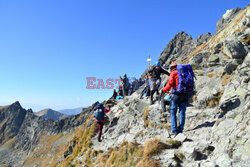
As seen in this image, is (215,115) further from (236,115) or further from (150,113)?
(150,113)

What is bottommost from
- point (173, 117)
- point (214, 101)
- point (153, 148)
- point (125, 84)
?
point (153, 148)

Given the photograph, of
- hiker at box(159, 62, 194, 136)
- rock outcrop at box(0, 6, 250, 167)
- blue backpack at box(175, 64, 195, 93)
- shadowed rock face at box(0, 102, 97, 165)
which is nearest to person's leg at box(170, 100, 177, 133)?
hiker at box(159, 62, 194, 136)

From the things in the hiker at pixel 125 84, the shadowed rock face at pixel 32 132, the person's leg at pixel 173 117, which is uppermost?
the hiker at pixel 125 84

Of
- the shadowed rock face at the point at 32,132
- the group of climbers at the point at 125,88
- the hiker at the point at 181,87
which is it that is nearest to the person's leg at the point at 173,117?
the hiker at the point at 181,87

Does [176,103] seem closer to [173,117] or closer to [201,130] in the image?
[173,117]

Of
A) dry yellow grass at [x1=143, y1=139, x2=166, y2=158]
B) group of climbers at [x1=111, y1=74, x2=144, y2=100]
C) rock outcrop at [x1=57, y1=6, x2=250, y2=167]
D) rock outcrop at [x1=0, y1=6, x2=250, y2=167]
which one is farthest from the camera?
group of climbers at [x1=111, y1=74, x2=144, y2=100]

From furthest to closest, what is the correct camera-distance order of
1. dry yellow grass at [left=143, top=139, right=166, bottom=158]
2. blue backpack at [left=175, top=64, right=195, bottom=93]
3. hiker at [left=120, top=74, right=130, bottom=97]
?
1. hiker at [left=120, top=74, right=130, bottom=97]
2. blue backpack at [left=175, top=64, right=195, bottom=93]
3. dry yellow grass at [left=143, top=139, right=166, bottom=158]

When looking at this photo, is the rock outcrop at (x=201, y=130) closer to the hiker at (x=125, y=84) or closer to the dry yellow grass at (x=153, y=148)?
the dry yellow grass at (x=153, y=148)

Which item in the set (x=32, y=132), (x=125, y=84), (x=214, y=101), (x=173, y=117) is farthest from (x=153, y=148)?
(x=32, y=132)

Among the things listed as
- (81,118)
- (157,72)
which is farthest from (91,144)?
(81,118)

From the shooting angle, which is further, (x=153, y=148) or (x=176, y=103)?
(x=176, y=103)

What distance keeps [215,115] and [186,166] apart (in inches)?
177

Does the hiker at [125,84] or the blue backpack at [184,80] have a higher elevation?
the hiker at [125,84]

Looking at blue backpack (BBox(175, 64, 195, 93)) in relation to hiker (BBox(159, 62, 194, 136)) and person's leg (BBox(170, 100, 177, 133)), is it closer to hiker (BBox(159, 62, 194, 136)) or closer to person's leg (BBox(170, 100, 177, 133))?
hiker (BBox(159, 62, 194, 136))
